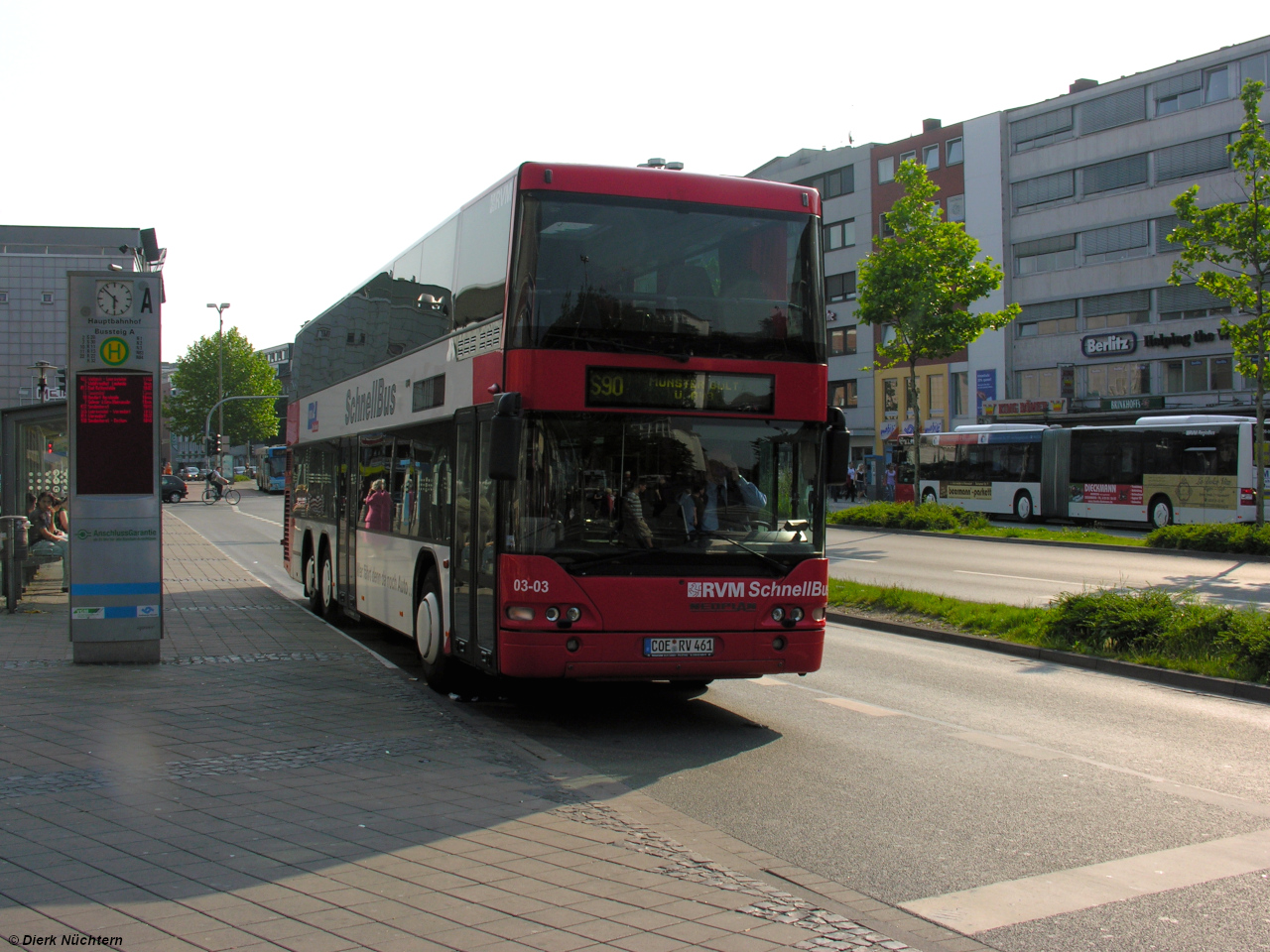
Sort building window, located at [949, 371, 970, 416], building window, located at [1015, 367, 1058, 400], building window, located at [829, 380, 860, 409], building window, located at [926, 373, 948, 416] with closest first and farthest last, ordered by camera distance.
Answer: building window, located at [1015, 367, 1058, 400]
building window, located at [949, 371, 970, 416]
building window, located at [926, 373, 948, 416]
building window, located at [829, 380, 860, 409]

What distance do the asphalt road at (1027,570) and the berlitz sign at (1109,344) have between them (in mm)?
28292

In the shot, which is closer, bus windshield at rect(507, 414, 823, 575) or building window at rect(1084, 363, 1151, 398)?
bus windshield at rect(507, 414, 823, 575)

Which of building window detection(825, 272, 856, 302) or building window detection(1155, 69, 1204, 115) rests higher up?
building window detection(1155, 69, 1204, 115)

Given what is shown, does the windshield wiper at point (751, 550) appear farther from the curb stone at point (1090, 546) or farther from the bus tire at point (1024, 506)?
the bus tire at point (1024, 506)

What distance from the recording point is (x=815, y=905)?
4742 mm

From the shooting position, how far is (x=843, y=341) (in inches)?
2729

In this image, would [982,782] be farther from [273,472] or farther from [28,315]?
[28,315]

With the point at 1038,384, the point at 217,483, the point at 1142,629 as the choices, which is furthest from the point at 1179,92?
the point at 217,483

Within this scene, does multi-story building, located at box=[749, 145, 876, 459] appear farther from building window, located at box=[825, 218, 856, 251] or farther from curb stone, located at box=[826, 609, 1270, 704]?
curb stone, located at box=[826, 609, 1270, 704]

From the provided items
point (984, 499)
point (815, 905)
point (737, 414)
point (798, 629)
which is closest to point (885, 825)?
point (815, 905)

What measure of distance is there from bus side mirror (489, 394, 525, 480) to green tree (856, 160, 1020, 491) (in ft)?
89.8

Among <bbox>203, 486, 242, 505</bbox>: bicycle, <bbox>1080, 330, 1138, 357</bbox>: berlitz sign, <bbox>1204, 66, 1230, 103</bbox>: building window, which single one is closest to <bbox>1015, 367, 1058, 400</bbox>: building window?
<bbox>1080, 330, 1138, 357</bbox>: berlitz sign

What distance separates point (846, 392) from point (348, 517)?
5804cm

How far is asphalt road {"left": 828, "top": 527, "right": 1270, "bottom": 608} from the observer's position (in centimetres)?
1809
